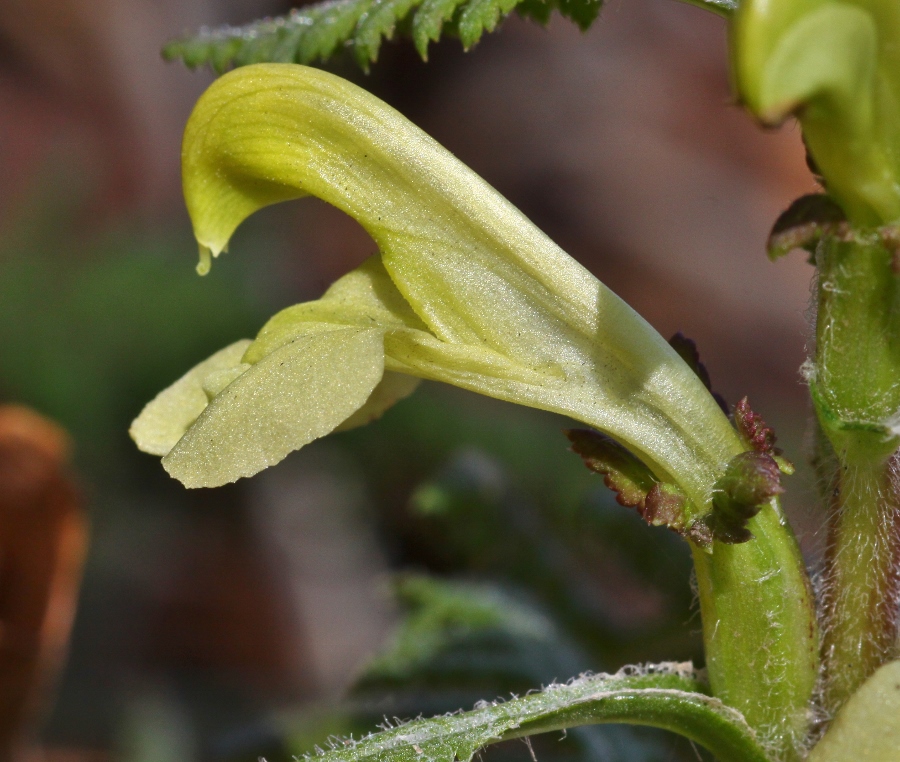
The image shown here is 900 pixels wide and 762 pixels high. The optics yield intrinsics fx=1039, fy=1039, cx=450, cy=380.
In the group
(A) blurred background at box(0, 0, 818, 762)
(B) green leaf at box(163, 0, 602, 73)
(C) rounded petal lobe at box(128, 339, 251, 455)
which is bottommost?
(A) blurred background at box(0, 0, 818, 762)

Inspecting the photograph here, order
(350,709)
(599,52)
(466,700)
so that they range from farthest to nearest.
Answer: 1. (599,52)
2. (350,709)
3. (466,700)

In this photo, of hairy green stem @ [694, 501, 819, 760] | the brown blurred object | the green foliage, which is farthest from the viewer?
the brown blurred object

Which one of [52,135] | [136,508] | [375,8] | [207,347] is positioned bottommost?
[136,508]

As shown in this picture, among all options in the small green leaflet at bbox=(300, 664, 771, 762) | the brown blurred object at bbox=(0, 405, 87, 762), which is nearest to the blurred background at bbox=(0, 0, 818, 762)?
the small green leaflet at bbox=(300, 664, 771, 762)

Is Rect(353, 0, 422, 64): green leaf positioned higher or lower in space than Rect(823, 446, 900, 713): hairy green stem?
higher

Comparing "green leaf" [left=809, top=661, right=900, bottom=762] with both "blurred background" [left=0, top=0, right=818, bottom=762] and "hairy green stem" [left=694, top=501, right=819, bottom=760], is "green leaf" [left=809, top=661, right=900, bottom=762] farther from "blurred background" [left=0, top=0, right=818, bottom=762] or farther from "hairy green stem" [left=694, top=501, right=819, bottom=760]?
"blurred background" [left=0, top=0, right=818, bottom=762]

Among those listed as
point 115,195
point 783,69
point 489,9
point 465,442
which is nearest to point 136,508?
point 465,442

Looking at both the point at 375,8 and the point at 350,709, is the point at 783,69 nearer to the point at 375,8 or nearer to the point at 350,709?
the point at 375,8
